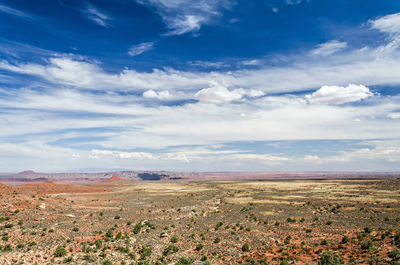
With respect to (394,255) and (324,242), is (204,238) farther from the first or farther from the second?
(394,255)

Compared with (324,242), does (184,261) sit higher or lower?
lower

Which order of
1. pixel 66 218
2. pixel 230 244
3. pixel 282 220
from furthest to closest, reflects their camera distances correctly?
pixel 66 218, pixel 282 220, pixel 230 244

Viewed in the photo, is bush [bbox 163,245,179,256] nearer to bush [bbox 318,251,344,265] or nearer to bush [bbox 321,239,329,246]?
bush [bbox 318,251,344,265]

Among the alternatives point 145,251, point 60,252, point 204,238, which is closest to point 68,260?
point 60,252

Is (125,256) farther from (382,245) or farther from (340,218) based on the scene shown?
(340,218)

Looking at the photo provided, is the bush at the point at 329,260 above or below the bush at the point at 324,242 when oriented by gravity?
above

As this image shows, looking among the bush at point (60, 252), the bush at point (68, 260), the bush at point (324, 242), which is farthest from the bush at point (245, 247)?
the bush at point (60, 252)

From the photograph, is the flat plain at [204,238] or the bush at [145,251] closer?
the flat plain at [204,238]

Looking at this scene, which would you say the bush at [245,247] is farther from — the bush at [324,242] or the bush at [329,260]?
the bush at [324,242]

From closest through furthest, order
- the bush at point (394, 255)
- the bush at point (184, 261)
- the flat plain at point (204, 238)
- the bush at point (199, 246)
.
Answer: the bush at point (394, 255) < the bush at point (184, 261) < the flat plain at point (204, 238) < the bush at point (199, 246)

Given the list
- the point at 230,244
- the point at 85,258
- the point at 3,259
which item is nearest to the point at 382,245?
the point at 230,244

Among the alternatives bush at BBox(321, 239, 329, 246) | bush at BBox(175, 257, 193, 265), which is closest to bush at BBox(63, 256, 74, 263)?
bush at BBox(175, 257, 193, 265)
